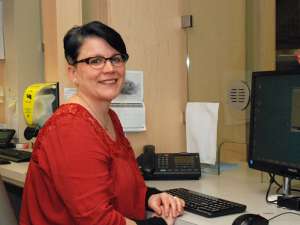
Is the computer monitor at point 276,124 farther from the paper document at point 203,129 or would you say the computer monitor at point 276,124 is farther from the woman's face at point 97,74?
the woman's face at point 97,74

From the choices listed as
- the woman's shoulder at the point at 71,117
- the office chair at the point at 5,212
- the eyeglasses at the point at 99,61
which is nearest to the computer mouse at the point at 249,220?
the woman's shoulder at the point at 71,117

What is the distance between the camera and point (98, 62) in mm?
1433

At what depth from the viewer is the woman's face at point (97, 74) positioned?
142 centimetres

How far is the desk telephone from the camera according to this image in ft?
6.25

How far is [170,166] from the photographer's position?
6.35 feet

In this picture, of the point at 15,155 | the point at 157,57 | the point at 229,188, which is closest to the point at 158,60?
the point at 157,57

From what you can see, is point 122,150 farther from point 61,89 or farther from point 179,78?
point 179,78

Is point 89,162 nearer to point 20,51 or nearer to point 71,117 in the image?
point 71,117

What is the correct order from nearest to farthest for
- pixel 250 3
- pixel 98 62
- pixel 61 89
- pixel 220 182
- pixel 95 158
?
pixel 95 158
pixel 98 62
pixel 220 182
pixel 61 89
pixel 250 3

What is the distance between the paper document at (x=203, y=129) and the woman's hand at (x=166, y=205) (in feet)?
1.96

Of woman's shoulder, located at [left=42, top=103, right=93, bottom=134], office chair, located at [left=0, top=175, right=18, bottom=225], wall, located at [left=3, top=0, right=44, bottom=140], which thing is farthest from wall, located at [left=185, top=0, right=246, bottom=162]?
wall, located at [left=3, top=0, right=44, bottom=140]

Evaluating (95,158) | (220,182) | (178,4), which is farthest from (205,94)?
(95,158)

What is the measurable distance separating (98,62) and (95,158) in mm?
318

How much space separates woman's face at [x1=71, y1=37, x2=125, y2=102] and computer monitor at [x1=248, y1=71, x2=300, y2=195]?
1.69 feet
